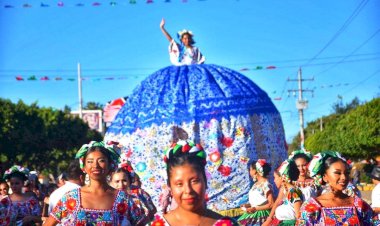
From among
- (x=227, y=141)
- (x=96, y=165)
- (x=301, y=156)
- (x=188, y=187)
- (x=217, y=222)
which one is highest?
(x=227, y=141)

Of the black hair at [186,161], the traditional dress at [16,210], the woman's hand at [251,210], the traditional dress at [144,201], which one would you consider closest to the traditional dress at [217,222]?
the black hair at [186,161]

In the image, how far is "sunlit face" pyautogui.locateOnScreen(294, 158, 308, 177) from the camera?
8.37m

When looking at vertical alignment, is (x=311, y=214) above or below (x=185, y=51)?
below

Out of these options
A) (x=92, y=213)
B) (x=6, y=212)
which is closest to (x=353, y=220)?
(x=92, y=213)

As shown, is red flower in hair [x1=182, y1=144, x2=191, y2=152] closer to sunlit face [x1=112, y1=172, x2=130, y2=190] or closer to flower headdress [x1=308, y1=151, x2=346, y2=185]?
flower headdress [x1=308, y1=151, x2=346, y2=185]

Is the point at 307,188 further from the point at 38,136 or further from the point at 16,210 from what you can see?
the point at 38,136

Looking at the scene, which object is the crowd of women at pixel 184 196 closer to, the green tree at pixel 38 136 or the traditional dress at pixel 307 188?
the traditional dress at pixel 307 188

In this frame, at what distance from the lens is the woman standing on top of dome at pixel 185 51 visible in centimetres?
1452

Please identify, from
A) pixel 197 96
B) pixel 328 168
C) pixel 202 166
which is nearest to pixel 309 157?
pixel 328 168

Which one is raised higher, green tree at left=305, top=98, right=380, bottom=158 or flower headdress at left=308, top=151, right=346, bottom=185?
green tree at left=305, top=98, right=380, bottom=158

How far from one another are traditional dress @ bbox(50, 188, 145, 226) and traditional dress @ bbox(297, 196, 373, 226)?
1.51 m

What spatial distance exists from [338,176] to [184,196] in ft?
7.82

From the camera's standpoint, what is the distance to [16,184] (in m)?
9.05

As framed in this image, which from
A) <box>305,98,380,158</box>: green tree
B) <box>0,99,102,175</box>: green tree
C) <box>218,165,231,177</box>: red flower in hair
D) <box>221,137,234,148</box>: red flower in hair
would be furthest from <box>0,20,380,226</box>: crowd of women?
<box>0,99,102,175</box>: green tree
